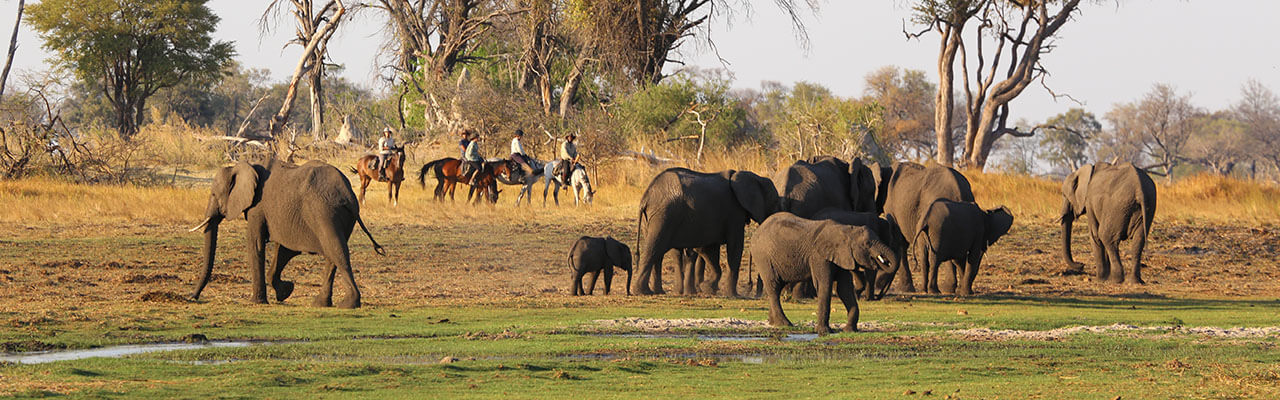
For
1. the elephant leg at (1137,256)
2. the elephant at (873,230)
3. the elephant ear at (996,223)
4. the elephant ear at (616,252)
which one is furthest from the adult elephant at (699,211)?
the elephant leg at (1137,256)

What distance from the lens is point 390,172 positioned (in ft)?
100

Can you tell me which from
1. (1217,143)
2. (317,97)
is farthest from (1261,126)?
(317,97)

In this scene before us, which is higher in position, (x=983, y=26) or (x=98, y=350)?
(x=983, y=26)

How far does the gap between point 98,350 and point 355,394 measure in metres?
3.15

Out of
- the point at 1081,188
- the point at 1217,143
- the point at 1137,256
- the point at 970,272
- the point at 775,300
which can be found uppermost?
the point at 1217,143

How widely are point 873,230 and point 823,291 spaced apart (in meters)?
1.43

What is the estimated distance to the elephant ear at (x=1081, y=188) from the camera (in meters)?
20.1

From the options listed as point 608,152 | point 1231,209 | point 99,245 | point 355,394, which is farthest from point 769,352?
point 608,152

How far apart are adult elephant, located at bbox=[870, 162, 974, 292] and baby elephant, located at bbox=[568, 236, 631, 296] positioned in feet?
11.4

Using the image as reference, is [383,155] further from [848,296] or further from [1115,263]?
[848,296]

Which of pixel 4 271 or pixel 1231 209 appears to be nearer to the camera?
pixel 4 271

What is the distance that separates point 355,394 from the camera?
809 cm

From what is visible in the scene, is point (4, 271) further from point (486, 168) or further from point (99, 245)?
point (486, 168)

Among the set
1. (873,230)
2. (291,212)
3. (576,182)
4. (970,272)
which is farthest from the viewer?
(576,182)
